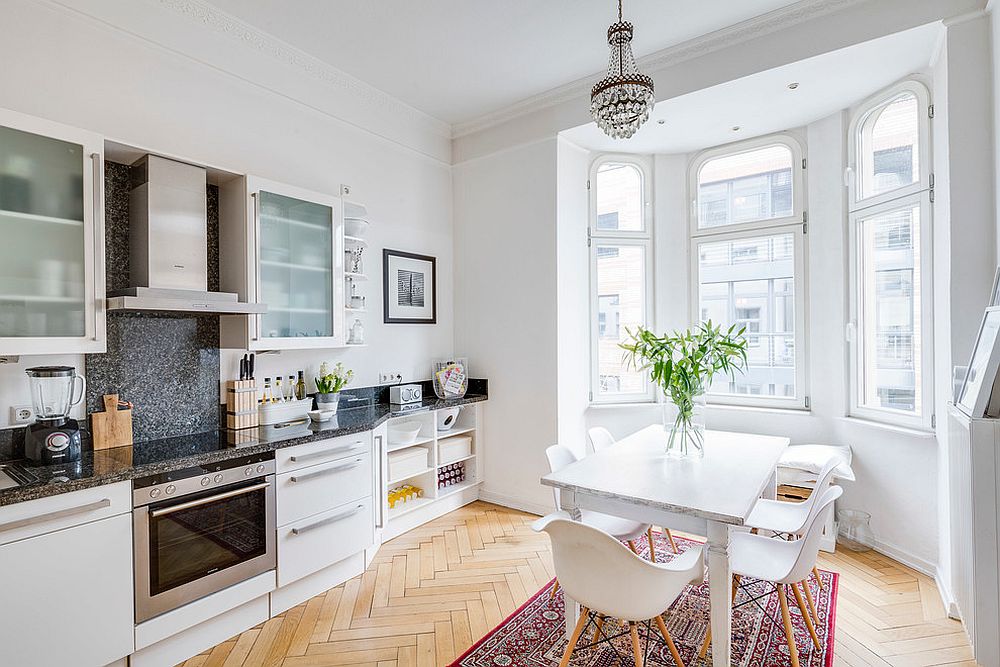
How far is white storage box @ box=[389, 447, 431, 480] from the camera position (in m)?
3.46

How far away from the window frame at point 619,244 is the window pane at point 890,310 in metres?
1.47

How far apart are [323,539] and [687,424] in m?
1.98

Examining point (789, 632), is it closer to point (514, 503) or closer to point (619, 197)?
point (514, 503)

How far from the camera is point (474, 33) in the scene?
3.05m

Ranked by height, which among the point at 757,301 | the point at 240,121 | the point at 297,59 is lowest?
the point at 757,301

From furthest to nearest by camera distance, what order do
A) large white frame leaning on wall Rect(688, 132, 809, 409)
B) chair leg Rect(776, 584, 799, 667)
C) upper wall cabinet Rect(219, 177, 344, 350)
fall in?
large white frame leaning on wall Rect(688, 132, 809, 409) < upper wall cabinet Rect(219, 177, 344, 350) < chair leg Rect(776, 584, 799, 667)

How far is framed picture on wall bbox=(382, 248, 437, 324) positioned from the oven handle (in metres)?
1.69

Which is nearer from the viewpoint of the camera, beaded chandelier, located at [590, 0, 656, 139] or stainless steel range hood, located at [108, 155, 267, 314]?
beaded chandelier, located at [590, 0, 656, 139]

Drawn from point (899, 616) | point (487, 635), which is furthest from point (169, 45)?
point (899, 616)

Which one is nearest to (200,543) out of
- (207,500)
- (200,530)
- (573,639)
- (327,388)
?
(200,530)

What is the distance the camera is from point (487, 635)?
2396 mm

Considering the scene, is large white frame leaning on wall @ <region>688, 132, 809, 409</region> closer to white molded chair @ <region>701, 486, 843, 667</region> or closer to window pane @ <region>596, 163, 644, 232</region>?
window pane @ <region>596, 163, 644, 232</region>

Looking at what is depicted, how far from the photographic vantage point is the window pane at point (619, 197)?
4352 mm

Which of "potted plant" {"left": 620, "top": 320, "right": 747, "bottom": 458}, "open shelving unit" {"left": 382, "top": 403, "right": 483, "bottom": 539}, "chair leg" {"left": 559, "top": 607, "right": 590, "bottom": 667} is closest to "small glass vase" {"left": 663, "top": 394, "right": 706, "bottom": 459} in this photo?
"potted plant" {"left": 620, "top": 320, "right": 747, "bottom": 458}
